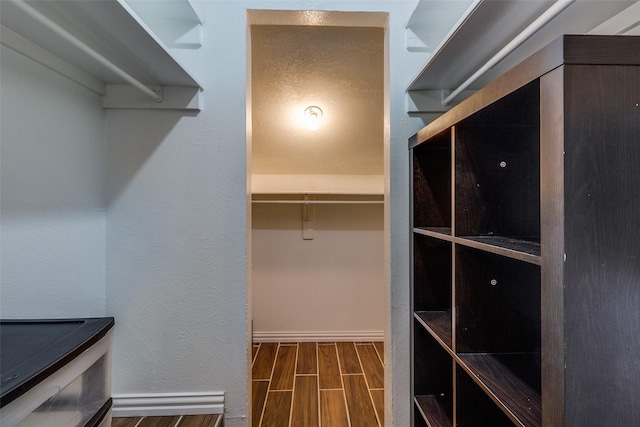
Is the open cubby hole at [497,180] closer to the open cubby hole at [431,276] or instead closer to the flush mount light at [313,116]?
the open cubby hole at [431,276]

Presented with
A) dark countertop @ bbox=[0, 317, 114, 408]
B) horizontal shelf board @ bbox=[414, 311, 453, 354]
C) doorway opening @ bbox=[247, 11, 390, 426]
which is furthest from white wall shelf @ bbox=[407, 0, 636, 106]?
dark countertop @ bbox=[0, 317, 114, 408]

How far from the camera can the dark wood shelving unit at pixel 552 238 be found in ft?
1.34

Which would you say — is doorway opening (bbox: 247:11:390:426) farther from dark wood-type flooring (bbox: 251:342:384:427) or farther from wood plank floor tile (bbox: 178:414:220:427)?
wood plank floor tile (bbox: 178:414:220:427)

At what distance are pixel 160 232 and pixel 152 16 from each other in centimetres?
77

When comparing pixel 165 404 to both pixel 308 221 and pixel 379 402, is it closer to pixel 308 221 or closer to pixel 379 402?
pixel 379 402

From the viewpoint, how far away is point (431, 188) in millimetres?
1016

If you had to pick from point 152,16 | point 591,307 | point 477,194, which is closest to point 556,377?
point 591,307

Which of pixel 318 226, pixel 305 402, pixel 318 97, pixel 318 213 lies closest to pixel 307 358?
pixel 305 402

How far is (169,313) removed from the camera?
3.35 ft

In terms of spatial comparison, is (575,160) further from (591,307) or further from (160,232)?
(160,232)

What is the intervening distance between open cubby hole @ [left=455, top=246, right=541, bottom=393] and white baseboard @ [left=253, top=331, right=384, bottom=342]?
71.5 inches

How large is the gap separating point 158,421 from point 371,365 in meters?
1.48

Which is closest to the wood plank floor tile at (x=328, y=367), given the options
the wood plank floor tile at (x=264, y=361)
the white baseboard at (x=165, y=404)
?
the wood plank floor tile at (x=264, y=361)

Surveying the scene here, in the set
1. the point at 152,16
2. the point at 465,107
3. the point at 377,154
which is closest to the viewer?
the point at 465,107
